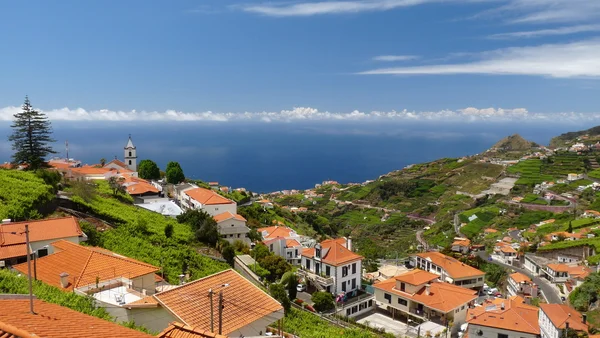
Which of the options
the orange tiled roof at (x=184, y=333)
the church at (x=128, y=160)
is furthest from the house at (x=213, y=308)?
the church at (x=128, y=160)

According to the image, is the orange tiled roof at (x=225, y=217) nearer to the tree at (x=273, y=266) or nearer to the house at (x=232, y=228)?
the house at (x=232, y=228)

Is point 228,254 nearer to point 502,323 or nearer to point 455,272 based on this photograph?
point 502,323

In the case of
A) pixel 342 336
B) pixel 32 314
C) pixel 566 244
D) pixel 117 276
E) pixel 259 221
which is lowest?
pixel 566 244

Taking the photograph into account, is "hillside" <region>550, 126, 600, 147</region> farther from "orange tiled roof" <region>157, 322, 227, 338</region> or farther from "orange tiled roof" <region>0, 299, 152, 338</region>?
"orange tiled roof" <region>0, 299, 152, 338</region>

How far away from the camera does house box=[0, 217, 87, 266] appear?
1551 centimetres

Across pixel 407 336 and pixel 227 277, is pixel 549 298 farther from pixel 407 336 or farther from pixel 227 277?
pixel 227 277

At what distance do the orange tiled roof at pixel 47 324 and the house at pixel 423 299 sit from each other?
69.4 ft

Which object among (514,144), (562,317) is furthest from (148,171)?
(514,144)

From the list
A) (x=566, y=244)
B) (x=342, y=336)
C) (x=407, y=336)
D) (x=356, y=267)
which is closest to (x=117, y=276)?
(x=342, y=336)

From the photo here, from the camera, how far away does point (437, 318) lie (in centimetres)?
2406

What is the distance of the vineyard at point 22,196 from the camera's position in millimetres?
19531

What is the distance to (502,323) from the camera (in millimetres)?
22594

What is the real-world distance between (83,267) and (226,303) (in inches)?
227

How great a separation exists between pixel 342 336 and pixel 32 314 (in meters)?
9.93
